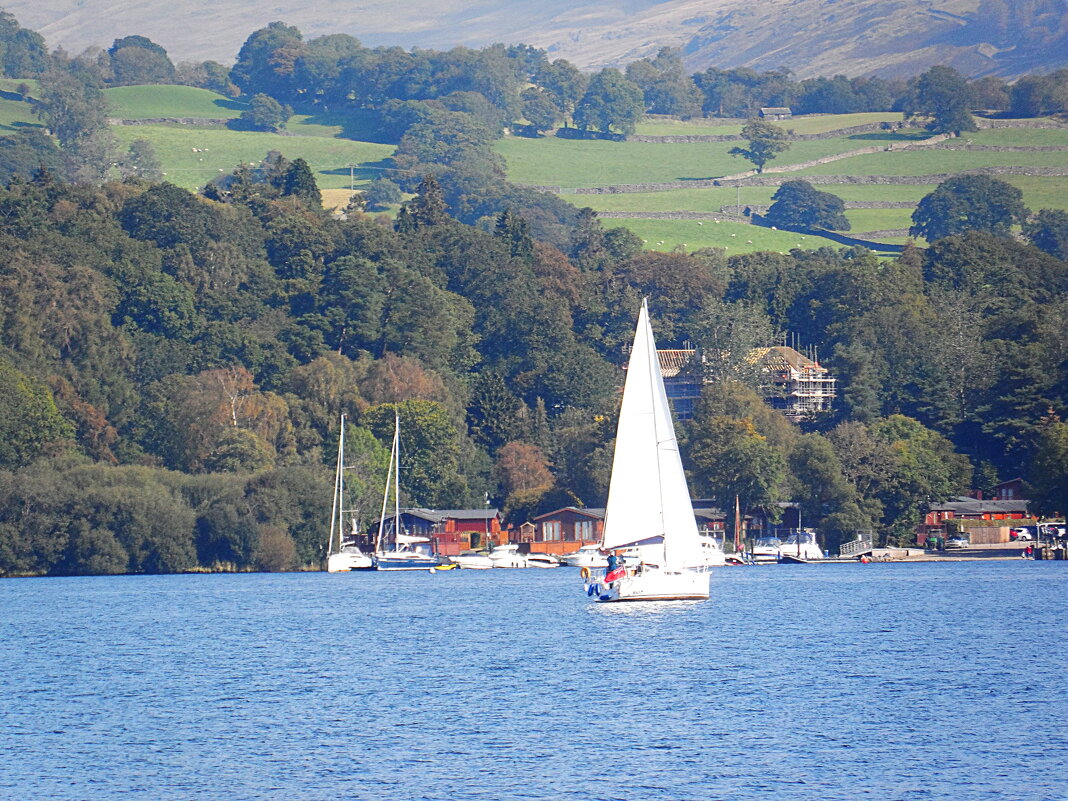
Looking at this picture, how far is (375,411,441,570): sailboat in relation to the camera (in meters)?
113

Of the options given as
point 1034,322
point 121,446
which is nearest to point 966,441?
point 1034,322

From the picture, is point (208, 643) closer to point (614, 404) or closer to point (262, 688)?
point (262, 688)

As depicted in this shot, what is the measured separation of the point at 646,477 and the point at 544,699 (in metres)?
22.4

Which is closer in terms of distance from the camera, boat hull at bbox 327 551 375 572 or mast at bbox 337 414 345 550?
boat hull at bbox 327 551 375 572

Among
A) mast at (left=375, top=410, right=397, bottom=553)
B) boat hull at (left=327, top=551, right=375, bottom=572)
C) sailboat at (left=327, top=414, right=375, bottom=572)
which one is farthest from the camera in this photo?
mast at (left=375, top=410, right=397, bottom=553)

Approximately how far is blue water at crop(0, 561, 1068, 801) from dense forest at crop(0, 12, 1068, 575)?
2944 cm

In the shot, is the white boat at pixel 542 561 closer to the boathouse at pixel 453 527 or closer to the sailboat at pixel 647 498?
the boathouse at pixel 453 527

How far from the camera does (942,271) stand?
162m

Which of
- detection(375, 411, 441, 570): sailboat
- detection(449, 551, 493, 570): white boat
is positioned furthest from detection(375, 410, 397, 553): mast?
detection(449, 551, 493, 570): white boat

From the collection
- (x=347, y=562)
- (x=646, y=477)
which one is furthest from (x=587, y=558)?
(x=646, y=477)

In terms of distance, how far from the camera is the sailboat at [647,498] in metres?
64.6

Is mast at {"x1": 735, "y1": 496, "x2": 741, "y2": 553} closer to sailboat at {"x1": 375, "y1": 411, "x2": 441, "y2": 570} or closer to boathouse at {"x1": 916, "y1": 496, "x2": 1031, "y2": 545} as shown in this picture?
boathouse at {"x1": 916, "y1": 496, "x2": 1031, "y2": 545}

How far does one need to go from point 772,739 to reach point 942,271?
131 m

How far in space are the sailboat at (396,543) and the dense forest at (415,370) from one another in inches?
63.9
